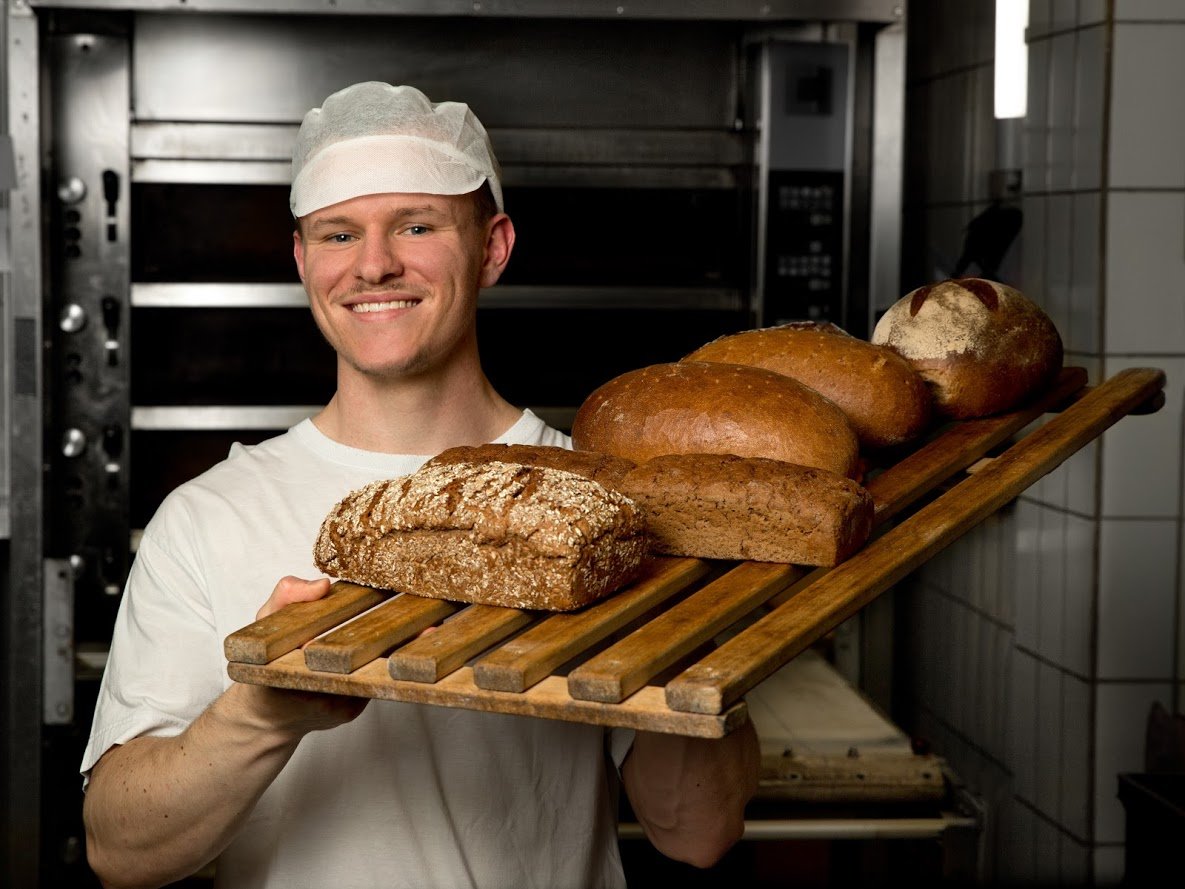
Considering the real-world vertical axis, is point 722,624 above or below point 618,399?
below

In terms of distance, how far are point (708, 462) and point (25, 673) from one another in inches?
78.1

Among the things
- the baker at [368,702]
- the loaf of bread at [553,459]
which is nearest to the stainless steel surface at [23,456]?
the baker at [368,702]

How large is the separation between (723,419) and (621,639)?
272mm

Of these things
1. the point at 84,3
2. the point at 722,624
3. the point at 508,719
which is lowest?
the point at 508,719

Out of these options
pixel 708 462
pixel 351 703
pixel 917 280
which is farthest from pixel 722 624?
pixel 917 280

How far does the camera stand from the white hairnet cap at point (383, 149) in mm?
1378

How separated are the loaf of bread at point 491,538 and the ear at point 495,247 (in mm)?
542

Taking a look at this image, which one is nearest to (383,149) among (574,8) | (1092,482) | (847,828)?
(574,8)

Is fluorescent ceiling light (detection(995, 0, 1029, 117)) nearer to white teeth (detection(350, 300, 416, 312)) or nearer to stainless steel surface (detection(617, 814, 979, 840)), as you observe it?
stainless steel surface (detection(617, 814, 979, 840))

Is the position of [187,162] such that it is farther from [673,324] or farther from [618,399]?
[618,399]

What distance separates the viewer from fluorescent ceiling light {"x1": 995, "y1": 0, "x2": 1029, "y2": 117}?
9.07ft

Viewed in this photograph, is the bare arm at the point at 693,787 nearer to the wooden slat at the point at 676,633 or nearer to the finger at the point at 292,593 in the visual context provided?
the wooden slat at the point at 676,633

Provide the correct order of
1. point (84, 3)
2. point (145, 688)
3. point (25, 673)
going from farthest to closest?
point (25, 673), point (84, 3), point (145, 688)

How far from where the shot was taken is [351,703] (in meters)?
1.04
